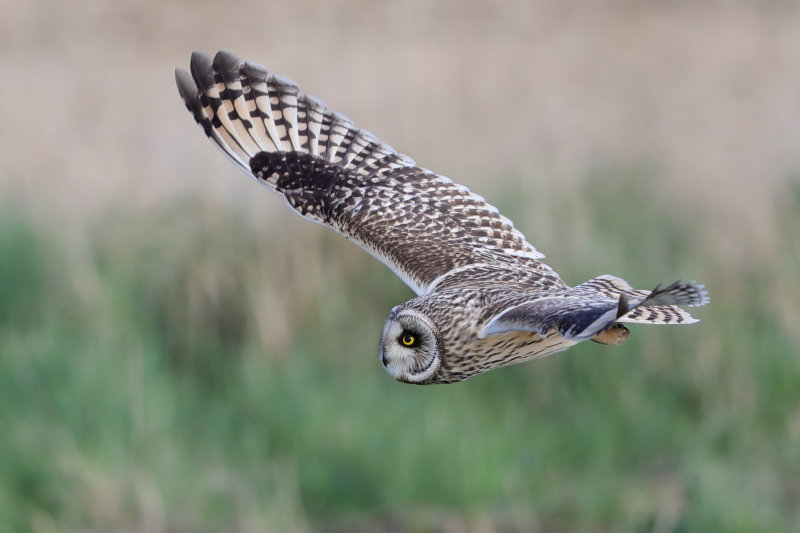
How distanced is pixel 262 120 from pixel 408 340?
125 centimetres

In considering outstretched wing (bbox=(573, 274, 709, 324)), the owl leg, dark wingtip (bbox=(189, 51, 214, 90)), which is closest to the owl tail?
dark wingtip (bbox=(189, 51, 214, 90))

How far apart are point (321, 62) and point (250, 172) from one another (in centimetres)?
447

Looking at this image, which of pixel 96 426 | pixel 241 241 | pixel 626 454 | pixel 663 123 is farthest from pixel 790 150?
pixel 96 426

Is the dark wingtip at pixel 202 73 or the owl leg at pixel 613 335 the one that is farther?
the dark wingtip at pixel 202 73

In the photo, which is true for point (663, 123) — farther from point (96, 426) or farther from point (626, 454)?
point (96, 426)

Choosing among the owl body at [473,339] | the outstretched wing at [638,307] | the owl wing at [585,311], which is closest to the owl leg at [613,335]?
the owl wing at [585,311]

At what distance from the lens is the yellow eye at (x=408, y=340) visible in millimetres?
2746

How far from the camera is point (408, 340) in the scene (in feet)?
9.05

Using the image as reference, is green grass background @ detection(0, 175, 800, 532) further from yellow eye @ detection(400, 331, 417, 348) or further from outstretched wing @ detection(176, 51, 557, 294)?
yellow eye @ detection(400, 331, 417, 348)

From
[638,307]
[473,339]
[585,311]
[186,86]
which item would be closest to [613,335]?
[585,311]

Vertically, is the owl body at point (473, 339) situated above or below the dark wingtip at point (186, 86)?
below

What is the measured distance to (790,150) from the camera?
9711 mm

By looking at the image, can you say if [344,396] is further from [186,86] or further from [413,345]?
[413,345]

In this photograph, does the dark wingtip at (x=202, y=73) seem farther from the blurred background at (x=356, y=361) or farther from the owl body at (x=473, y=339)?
the blurred background at (x=356, y=361)
